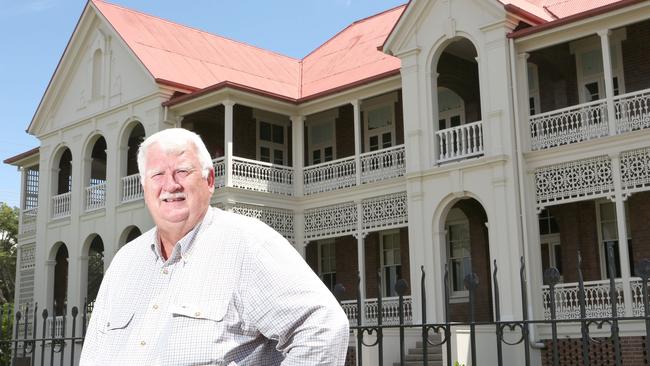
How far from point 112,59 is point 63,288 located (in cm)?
809

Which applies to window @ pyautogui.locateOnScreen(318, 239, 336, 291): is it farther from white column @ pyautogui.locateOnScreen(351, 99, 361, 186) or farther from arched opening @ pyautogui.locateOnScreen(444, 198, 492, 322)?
arched opening @ pyautogui.locateOnScreen(444, 198, 492, 322)

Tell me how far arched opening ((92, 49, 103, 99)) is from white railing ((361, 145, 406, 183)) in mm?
9329

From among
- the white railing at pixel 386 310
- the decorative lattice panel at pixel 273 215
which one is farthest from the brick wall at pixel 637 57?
the decorative lattice panel at pixel 273 215

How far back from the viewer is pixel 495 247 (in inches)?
671

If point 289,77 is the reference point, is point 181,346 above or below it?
below

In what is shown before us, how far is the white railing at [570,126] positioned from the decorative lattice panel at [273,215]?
7363 millimetres

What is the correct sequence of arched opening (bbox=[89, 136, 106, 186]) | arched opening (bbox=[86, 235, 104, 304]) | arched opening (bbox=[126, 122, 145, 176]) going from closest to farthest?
arched opening (bbox=[126, 122, 145, 176])
arched opening (bbox=[86, 235, 104, 304])
arched opening (bbox=[89, 136, 106, 186])

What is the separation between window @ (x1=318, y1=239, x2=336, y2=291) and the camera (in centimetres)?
2398

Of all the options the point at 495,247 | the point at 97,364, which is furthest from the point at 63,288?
the point at 97,364

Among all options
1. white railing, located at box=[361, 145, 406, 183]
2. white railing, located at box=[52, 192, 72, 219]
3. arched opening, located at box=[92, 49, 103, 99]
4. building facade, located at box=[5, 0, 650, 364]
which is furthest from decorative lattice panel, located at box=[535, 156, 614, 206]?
white railing, located at box=[52, 192, 72, 219]

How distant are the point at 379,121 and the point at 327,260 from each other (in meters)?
4.46

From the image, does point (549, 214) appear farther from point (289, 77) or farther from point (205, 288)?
point (205, 288)

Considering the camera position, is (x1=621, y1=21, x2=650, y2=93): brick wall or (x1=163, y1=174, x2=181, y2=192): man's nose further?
(x1=621, y1=21, x2=650, y2=93): brick wall

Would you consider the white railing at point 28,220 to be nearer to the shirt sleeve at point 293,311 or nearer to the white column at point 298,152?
the white column at point 298,152
